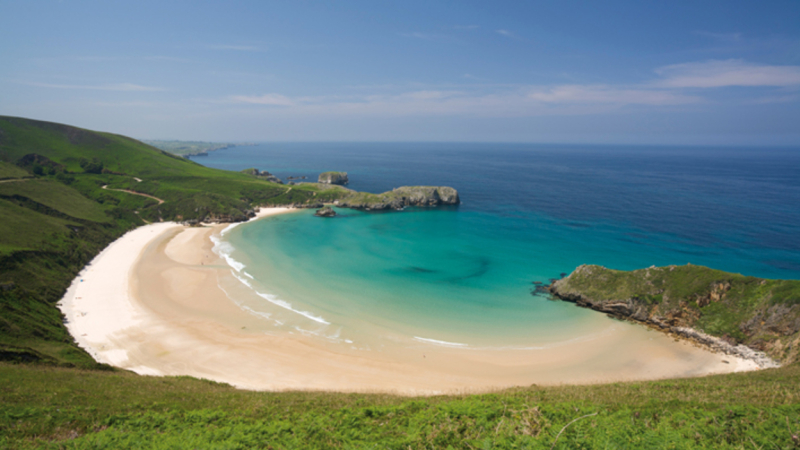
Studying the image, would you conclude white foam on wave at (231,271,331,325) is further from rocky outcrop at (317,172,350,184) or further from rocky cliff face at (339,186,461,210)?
rocky outcrop at (317,172,350,184)

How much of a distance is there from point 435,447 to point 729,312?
4306 centimetres

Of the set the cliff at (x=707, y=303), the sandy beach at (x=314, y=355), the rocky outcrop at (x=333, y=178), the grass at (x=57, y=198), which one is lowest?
the sandy beach at (x=314, y=355)

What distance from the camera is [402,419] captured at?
1339 centimetres

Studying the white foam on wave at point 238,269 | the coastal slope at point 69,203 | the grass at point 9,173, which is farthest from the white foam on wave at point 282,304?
the grass at point 9,173

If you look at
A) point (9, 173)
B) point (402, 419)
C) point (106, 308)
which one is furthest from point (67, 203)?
point (402, 419)

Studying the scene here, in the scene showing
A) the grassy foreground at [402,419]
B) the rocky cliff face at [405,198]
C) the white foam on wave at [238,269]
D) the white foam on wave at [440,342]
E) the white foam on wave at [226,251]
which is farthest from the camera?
the rocky cliff face at [405,198]

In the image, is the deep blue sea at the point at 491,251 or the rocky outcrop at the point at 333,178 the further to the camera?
the rocky outcrop at the point at 333,178

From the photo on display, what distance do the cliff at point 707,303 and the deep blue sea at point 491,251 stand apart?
484cm

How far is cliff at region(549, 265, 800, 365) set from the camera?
32750 mm

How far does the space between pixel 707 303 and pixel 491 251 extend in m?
34.1

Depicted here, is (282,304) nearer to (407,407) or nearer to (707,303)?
(407,407)

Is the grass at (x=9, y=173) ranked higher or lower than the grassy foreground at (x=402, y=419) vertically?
higher

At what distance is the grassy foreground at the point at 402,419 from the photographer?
10797 mm

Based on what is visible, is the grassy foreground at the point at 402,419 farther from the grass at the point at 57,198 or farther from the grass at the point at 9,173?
the grass at the point at 9,173
